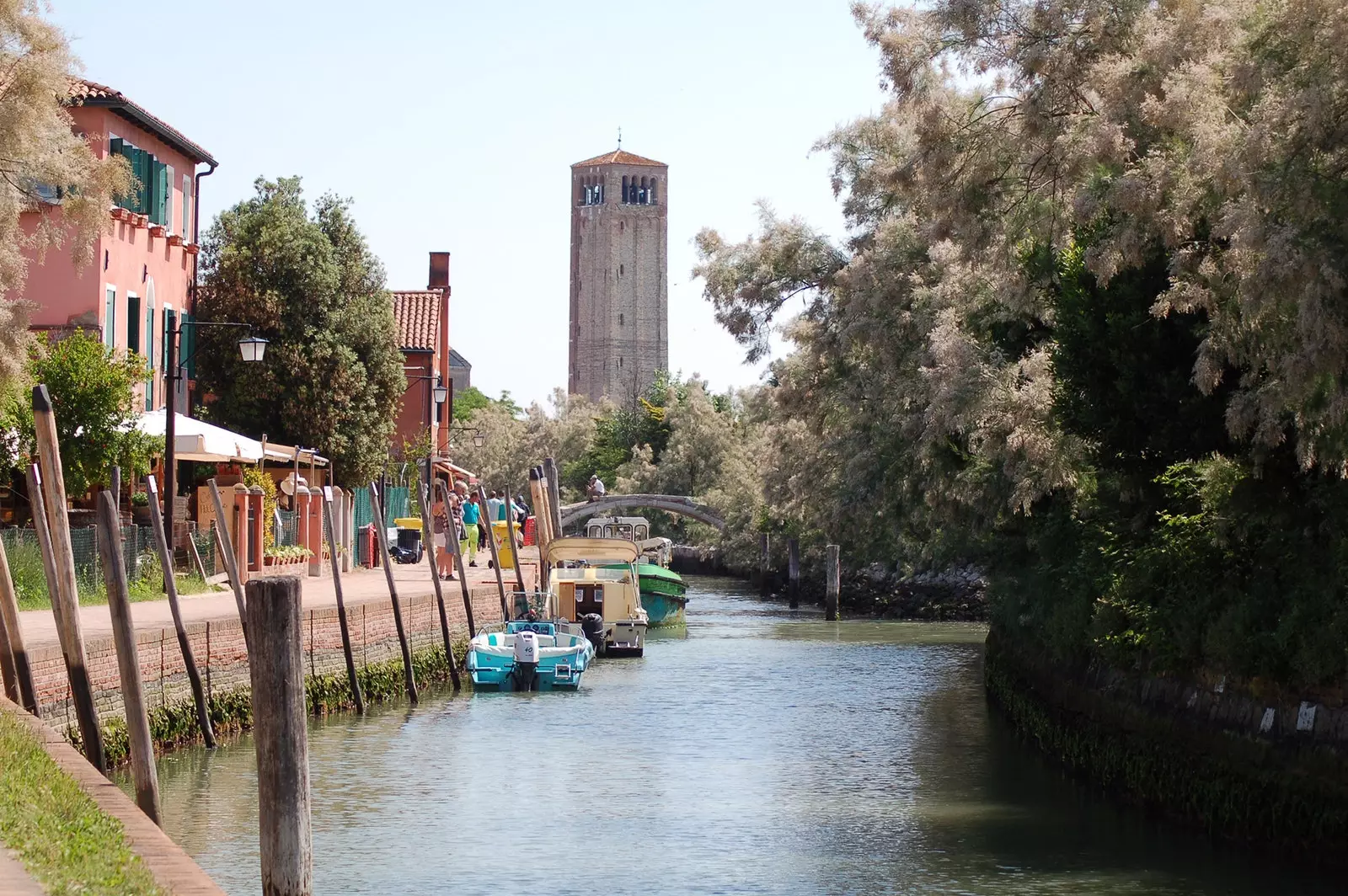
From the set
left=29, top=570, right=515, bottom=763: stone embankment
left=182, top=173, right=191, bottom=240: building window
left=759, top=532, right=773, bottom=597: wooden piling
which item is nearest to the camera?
left=29, top=570, right=515, bottom=763: stone embankment

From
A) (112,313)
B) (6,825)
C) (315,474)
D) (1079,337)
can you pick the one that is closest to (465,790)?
(1079,337)

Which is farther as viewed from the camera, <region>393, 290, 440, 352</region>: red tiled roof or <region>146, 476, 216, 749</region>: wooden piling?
<region>393, 290, 440, 352</region>: red tiled roof

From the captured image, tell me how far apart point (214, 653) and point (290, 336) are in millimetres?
21281

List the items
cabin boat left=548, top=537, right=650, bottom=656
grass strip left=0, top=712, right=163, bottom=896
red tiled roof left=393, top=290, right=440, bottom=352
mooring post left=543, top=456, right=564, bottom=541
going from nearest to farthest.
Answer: grass strip left=0, top=712, right=163, bottom=896, cabin boat left=548, top=537, right=650, bottom=656, mooring post left=543, top=456, right=564, bottom=541, red tiled roof left=393, top=290, right=440, bottom=352

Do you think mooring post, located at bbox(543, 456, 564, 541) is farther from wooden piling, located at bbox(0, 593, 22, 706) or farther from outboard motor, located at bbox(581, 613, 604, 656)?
wooden piling, located at bbox(0, 593, 22, 706)

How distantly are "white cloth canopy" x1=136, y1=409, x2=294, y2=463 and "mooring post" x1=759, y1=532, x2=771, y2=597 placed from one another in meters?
Result: 38.4

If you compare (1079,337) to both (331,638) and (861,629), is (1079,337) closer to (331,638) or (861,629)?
(331,638)

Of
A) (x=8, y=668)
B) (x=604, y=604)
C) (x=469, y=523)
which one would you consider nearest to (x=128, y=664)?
(x=8, y=668)

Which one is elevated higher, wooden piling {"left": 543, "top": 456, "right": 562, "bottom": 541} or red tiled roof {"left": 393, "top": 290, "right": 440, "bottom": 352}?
red tiled roof {"left": 393, "top": 290, "right": 440, "bottom": 352}

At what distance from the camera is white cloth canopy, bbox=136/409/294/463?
27844 mm

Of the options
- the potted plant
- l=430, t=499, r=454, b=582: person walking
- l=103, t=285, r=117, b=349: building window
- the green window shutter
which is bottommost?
l=430, t=499, r=454, b=582: person walking

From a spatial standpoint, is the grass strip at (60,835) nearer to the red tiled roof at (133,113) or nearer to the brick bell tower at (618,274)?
the red tiled roof at (133,113)

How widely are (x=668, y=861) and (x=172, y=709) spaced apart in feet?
22.1

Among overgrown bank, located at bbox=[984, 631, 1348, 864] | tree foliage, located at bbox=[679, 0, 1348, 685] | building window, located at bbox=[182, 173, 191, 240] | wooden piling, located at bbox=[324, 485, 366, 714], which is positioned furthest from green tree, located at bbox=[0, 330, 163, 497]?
overgrown bank, located at bbox=[984, 631, 1348, 864]
